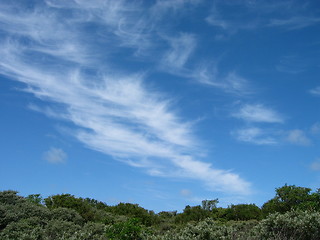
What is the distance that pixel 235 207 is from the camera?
4628 centimetres

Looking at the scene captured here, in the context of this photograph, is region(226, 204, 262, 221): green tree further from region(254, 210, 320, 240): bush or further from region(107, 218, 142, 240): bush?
region(254, 210, 320, 240): bush

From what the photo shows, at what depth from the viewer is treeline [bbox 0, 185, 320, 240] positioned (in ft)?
51.3

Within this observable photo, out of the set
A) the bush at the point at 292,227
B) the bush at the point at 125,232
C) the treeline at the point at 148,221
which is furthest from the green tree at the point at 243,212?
the bush at the point at 292,227

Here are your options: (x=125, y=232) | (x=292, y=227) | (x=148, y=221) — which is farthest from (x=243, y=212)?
(x=292, y=227)

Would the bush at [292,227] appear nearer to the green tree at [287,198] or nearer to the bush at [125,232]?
the bush at [125,232]

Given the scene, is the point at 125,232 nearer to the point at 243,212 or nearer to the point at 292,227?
the point at 292,227

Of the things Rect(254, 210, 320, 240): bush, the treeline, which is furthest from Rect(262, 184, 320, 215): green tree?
Rect(254, 210, 320, 240): bush

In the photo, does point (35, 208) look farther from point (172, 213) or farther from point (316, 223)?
point (172, 213)

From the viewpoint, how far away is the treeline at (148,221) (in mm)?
15648

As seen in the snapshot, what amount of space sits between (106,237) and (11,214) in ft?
27.0

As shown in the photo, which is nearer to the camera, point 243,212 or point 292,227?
point 292,227

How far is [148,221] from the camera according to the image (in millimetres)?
38219

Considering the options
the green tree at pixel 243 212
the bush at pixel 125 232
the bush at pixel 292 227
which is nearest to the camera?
the bush at pixel 292 227

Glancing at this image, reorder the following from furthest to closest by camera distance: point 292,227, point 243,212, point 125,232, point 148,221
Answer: point 243,212 → point 148,221 → point 125,232 → point 292,227
